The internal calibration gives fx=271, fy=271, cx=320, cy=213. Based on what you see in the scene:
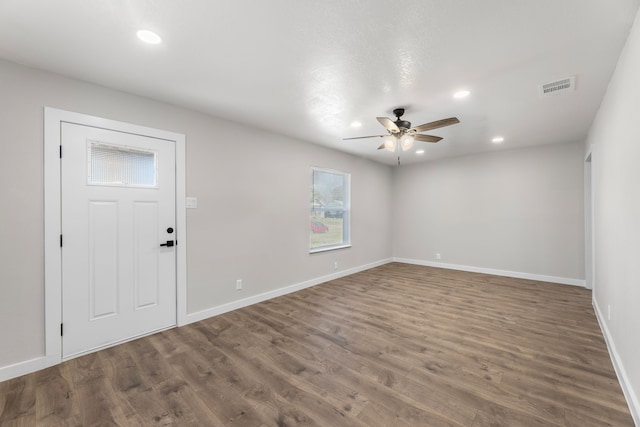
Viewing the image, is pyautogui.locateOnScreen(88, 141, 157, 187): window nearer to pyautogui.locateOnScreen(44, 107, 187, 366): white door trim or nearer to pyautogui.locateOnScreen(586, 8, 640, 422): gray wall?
pyautogui.locateOnScreen(44, 107, 187, 366): white door trim

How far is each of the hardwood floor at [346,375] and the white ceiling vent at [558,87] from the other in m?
2.50

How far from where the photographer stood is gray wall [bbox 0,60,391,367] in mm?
2213

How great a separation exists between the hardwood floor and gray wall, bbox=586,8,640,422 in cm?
36

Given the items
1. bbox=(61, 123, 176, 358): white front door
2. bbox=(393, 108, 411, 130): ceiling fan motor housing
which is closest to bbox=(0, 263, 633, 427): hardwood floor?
bbox=(61, 123, 176, 358): white front door

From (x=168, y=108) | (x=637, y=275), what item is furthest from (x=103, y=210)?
(x=637, y=275)

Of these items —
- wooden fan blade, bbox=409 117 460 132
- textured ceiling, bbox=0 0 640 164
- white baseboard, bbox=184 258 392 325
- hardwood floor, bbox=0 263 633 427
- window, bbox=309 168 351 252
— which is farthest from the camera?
window, bbox=309 168 351 252

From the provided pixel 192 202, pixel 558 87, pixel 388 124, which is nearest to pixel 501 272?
pixel 558 87

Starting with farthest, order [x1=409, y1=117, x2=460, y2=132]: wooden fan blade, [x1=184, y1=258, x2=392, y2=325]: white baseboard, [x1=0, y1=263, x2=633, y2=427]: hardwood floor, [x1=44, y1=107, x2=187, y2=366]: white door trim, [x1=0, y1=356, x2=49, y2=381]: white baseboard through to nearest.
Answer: [x1=184, y1=258, x2=392, y2=325]: white baseboard, [x1=409, y1=117, x2=460, y2=132]: wooden fan blade, [x1=44, y1=107, x2=187, y2=366]: white door trim, [x1=0, y1=356, x2=49, y2=381]: white baseboard, [x1=0, y1=263, x2=633, y2=427]: hardwood floor

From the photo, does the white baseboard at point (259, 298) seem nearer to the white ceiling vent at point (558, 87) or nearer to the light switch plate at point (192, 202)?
the light switch plate at point (192, 202)

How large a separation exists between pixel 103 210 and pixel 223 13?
2.16 metres

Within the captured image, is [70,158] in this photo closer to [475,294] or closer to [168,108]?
[168,108]

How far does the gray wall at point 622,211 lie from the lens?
1729mm

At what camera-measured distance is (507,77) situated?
2.46m

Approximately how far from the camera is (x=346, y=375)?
85.8 inches
